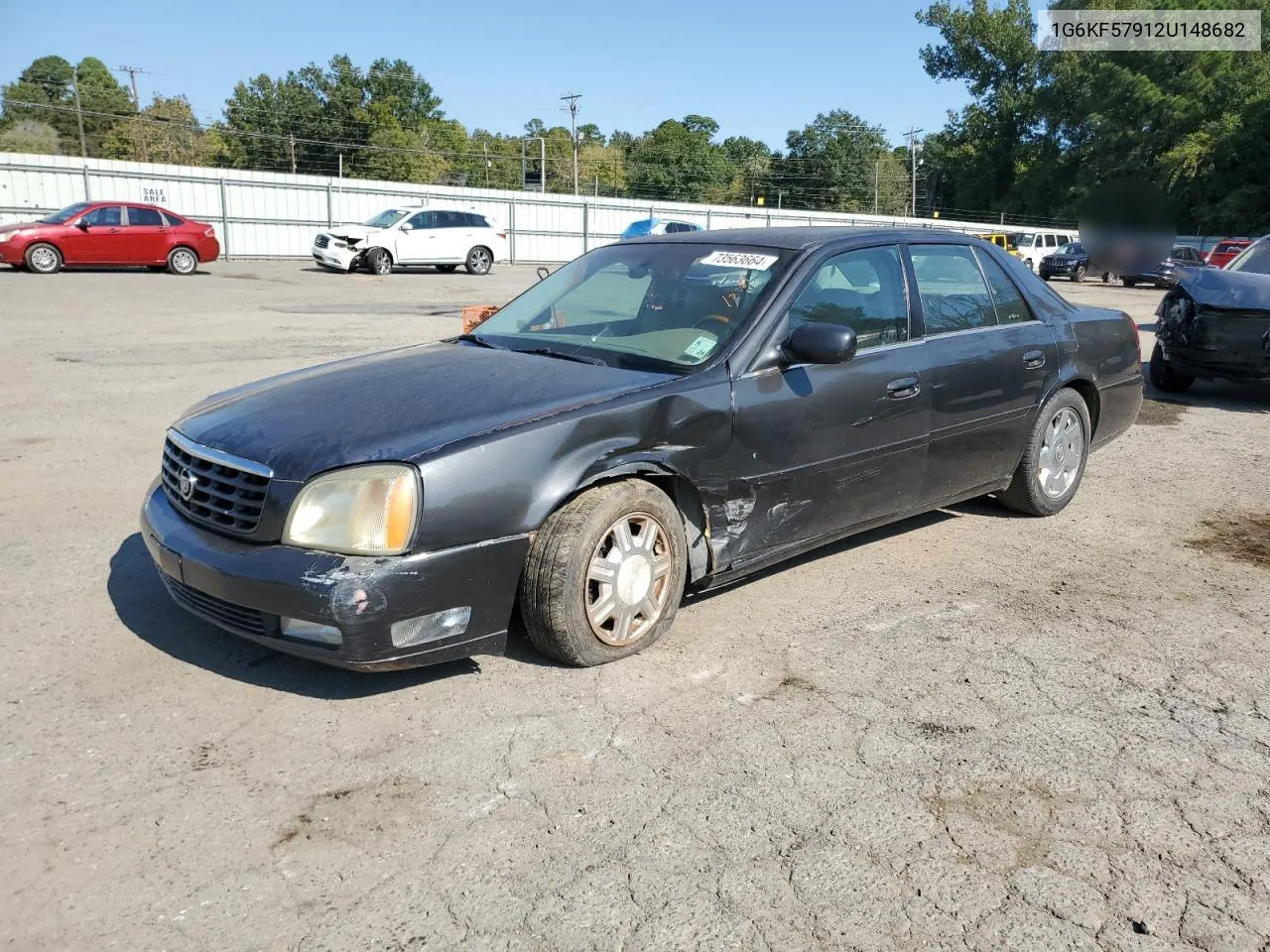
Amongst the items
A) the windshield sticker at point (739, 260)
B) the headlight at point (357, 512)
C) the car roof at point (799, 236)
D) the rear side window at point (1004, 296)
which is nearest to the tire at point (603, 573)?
the headlight at point (357, 512)

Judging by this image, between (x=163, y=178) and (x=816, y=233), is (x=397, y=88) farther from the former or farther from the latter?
(x=816, y=233)

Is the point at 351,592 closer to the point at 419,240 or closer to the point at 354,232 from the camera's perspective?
the point at 354,232

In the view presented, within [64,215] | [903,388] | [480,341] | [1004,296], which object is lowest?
[903,388]

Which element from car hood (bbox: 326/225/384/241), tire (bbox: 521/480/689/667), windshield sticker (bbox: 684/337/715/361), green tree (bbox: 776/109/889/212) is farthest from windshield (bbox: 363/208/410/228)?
green tree (bbox: 776/109/889/212)

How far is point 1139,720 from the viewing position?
343 centimetres

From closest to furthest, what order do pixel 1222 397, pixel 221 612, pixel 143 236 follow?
pixel 221 612 < pixel 1222 397 < pixel 143 236

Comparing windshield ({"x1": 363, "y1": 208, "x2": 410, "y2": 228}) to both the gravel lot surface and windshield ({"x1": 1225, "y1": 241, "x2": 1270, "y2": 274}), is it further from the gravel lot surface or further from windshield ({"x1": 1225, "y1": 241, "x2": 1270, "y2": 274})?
the gravel lot surface

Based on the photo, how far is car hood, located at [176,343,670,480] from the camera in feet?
11.1

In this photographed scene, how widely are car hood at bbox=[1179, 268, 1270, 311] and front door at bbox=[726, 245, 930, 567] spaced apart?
18.2ft

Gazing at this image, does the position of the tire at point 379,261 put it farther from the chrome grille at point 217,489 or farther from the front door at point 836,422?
the chrome grille at point 217,489

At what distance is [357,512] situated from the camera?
3.24m

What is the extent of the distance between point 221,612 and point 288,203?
32175 mm

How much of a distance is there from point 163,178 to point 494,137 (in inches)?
3037

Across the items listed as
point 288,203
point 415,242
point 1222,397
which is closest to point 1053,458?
point 1222,397
